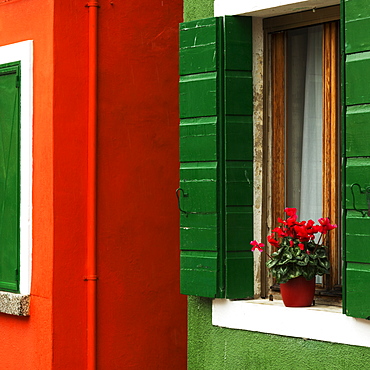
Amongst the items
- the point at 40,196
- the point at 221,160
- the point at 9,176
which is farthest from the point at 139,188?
the point at 221,160

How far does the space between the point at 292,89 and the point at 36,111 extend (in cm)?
205

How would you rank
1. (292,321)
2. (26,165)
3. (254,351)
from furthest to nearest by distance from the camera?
(26,165) < (254,351) < (292,321)

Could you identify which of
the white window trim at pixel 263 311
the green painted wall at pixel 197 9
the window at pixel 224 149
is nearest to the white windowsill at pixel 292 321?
the white window trim at pixel 263 311

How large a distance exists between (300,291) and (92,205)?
2.07 metres

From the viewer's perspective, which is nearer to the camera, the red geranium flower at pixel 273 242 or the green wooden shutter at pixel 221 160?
the red geranium flower at pixel 273 242

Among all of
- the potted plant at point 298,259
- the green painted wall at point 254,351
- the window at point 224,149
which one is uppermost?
the window at point 224,149

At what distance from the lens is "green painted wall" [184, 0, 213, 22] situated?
576cm

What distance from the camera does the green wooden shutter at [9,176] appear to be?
22.4 ft

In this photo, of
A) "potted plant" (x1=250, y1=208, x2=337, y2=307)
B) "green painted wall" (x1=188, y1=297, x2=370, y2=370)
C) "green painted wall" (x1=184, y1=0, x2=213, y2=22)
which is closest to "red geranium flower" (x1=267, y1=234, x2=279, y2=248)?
"potted plant" (x1=250, y1=208, x2=337, y2=307)

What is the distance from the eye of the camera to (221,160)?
5.54 metres

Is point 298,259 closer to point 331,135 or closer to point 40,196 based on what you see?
point 331,135

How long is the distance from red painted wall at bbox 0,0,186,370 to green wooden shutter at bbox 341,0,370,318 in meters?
2.43

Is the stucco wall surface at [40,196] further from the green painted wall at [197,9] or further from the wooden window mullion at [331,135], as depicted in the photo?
the wooden window mullion at [331,135]

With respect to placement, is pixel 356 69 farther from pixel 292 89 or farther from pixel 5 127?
pixel 5 127
